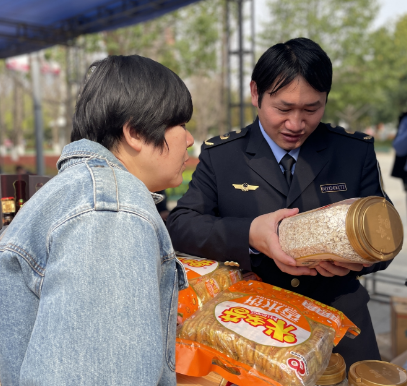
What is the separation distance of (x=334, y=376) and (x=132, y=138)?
3.07 ft

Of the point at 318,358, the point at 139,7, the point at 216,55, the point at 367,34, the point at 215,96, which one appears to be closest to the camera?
the point at 318,358

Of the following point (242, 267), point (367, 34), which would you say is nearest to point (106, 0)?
point (242, 267)

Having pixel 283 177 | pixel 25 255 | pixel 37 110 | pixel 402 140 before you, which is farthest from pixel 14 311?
pixel 37 110

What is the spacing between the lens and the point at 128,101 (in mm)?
940

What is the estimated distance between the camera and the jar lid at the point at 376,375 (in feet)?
3.75

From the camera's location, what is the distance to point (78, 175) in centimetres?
79

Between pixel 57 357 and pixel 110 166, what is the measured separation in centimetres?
39

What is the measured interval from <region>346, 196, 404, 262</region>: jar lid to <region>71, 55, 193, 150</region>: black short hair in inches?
21.0

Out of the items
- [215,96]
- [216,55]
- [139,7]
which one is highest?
[139,7]

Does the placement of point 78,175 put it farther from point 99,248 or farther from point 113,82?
point 113,82

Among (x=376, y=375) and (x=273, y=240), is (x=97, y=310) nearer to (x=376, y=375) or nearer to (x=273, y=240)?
(x=273, y=240)

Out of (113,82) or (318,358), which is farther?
(318,358)

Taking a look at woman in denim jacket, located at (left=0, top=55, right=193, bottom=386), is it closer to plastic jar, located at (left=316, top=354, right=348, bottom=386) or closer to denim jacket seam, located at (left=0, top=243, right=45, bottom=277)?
denim jacket seam, located at (left=0, top=243, right=45, bottom=277)

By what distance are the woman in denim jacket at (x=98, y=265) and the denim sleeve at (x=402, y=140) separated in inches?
166
